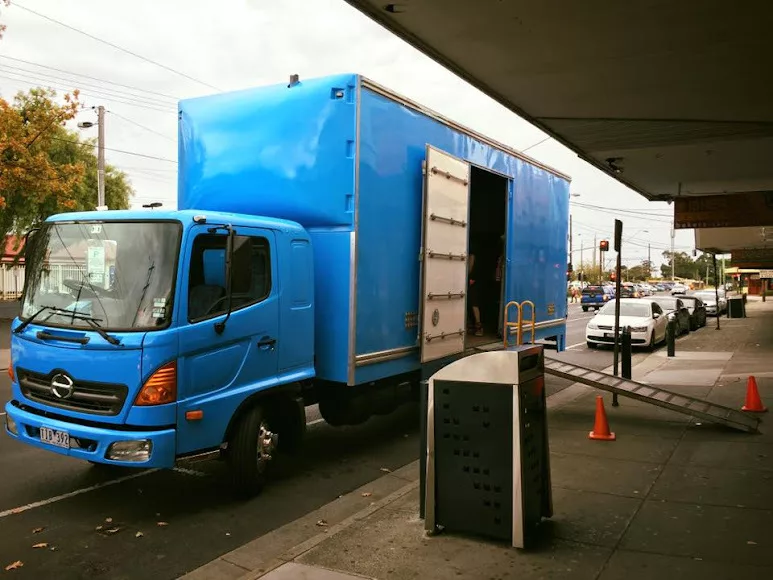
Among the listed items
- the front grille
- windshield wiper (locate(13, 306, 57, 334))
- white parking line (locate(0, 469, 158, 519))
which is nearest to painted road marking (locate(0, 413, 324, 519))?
white parking line (locate(0, 469, 158, 519))

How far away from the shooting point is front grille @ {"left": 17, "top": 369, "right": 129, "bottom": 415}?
4.91 meters

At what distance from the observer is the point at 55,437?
509 centimetres

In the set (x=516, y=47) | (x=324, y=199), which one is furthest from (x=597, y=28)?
(x=324, y=199)

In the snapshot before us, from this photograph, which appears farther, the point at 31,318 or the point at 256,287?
the point at 256,287

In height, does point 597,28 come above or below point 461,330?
above

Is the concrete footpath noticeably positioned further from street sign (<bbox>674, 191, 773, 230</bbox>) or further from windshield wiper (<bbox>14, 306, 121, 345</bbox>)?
street sign (<bbox>674, 191, 773, 230</bbox>)

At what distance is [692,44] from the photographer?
19.6 ft

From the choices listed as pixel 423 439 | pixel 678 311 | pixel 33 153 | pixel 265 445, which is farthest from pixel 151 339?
pixel 678 311

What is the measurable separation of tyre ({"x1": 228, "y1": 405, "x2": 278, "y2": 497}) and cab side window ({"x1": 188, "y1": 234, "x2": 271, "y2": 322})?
99 cm

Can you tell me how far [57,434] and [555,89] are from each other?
20.1 ft

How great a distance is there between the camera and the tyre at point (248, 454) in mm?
5547

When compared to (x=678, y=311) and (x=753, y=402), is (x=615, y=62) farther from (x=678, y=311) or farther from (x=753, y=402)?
(x=678, y=311)

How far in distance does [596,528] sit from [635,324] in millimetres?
15711

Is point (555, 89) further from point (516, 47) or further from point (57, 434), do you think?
point (57, 434)
